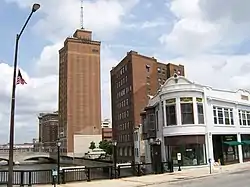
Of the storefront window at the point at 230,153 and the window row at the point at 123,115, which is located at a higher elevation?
the window row at the point at 123,115

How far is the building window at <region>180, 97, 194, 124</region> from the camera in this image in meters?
35.9

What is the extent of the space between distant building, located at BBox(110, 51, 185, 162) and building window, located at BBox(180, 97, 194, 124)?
59.4 m

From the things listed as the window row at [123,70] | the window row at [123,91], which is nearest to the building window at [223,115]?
the window row at [123,91]

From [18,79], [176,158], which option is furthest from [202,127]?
[18,79]

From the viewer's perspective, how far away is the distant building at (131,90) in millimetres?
99375

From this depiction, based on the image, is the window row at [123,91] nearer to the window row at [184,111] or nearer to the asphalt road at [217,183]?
the window row at [184,111]

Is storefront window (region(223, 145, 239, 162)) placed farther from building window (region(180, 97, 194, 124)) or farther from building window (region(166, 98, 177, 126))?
building window (region(166, 98, 177, 126))

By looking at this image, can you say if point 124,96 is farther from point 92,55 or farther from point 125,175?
point 125,175

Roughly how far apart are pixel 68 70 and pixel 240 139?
105m

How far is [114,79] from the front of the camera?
396ft

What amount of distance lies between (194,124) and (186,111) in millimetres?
1566

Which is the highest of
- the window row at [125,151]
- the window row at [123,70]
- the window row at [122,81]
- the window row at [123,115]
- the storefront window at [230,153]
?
the window row at [123,70]

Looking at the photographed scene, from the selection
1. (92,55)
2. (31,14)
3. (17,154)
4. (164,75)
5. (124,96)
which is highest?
(92,55)

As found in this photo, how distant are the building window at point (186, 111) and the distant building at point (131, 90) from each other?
59.4m
